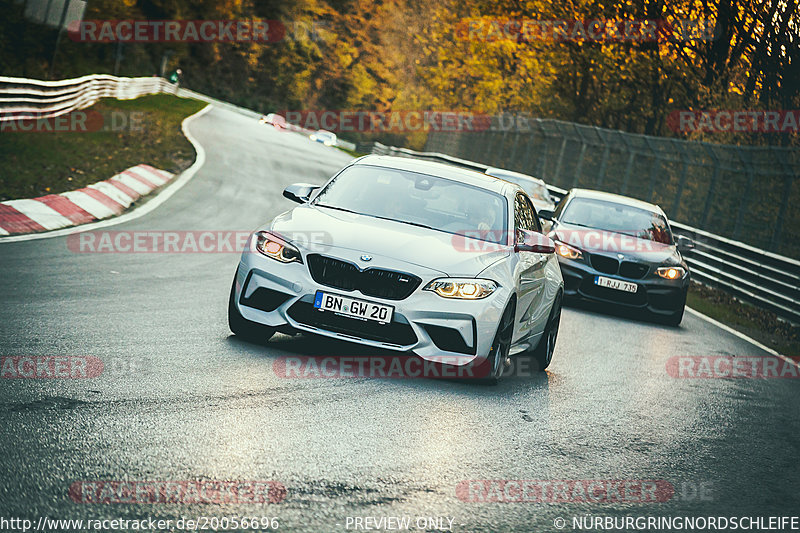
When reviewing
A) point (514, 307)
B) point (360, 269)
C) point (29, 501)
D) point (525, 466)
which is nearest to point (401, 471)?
point (525, 466)

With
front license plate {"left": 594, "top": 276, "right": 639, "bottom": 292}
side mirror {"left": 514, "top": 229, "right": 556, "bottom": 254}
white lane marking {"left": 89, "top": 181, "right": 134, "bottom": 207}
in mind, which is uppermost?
side mirror {"left": 514, "top": 229, "right": 556, "bottom": 254}

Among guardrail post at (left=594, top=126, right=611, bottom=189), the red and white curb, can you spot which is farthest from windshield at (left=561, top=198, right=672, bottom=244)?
guardrail post at (left=594, top=126, right=611, bottom=189)

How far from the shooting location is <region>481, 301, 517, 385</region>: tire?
7.84 metres

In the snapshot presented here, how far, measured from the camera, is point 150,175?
68.9 ft

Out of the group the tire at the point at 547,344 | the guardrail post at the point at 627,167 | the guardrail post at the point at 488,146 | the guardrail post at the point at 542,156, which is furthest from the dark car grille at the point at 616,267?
the guardrail post at the point at 488,146

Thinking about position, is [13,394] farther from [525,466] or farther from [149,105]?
[149,105]

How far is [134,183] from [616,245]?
8850mm

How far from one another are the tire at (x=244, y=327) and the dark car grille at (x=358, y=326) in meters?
0.45

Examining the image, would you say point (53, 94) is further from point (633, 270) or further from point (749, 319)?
point (749, 319)

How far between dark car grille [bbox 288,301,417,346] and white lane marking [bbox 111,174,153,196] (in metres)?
11.7

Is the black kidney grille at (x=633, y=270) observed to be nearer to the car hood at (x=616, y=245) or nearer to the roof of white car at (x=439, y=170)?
the car hood at (x=616, y=245)

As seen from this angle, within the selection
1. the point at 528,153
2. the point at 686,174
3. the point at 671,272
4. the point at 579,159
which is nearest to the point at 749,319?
the point at 671,272

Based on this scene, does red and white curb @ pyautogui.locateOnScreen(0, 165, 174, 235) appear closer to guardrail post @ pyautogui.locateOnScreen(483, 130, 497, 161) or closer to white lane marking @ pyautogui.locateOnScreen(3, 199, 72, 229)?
white lane marking @ pyautogui.locateOnScreen(3, 199, 72, 229)

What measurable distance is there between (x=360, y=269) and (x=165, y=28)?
71.3 m
